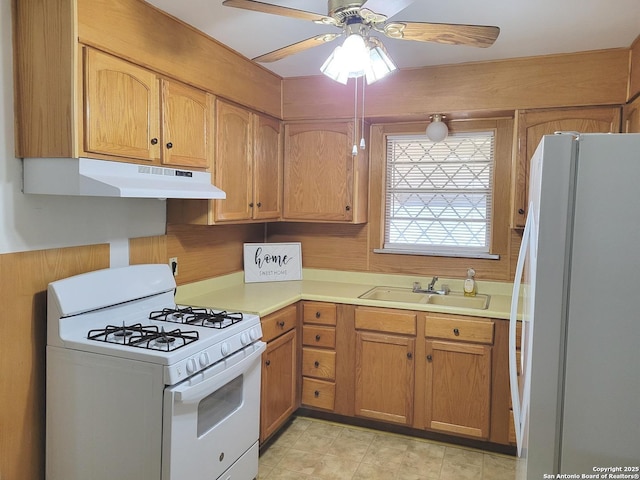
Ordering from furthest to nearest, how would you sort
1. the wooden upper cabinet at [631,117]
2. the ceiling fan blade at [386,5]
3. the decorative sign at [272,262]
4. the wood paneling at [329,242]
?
the wood paneling at [329,242]
the decorative sign at [272,262]
the wooden upper cabinet at [631,117]
the ceiling fan blade at [386,5]

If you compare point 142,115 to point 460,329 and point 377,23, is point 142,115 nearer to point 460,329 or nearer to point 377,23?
point 377,23

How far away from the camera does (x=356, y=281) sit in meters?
3.48

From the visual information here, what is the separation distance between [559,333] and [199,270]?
2.25 m

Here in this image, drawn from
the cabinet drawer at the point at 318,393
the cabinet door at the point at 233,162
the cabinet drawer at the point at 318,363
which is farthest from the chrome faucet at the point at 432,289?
the cabinet door at the point at 233,162

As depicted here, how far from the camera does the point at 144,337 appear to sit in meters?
1.90

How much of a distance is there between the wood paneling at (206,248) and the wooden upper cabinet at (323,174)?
39cm

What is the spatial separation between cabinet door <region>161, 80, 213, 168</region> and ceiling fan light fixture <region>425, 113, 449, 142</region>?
4.71 feet

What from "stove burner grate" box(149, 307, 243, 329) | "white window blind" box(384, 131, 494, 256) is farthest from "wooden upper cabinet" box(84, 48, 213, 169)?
"white window blind" box(384, 131, 494, 256)

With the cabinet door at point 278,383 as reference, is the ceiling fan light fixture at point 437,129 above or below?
above

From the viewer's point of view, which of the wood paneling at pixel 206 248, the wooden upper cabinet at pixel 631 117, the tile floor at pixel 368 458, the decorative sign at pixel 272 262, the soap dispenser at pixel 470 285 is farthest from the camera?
the decorative sign at pixel 272 262

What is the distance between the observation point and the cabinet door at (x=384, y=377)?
2830 millimetres

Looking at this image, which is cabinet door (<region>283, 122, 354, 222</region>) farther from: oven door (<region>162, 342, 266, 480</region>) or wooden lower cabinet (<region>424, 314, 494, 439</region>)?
oven door (<region>162, 342, 266, 480</region>)

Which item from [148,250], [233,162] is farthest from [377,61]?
[148,250]

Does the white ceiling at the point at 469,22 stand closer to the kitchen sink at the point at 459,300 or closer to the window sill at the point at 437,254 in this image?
the window sill at the point at 437,254
